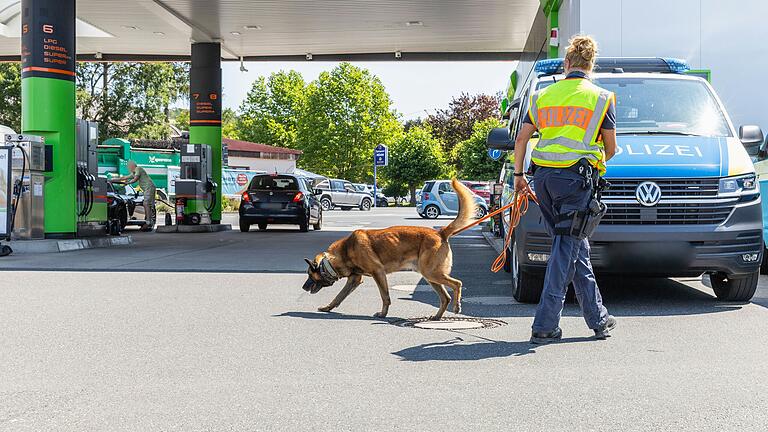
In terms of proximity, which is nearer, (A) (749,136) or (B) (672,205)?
(B) (672,205)

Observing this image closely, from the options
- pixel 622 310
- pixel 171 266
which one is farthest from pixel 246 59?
pixel 622 310

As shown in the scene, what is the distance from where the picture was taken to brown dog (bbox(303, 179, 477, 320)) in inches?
279

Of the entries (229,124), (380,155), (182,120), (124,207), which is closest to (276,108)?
(182,120)

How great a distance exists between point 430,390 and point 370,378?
0.44 m

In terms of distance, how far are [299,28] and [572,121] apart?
789 inches

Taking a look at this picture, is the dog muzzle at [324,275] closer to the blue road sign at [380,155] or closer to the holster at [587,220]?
the holster at [587,220]

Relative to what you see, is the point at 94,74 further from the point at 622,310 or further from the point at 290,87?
the point at 622,310

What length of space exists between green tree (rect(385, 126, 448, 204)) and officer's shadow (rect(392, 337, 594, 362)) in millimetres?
62586

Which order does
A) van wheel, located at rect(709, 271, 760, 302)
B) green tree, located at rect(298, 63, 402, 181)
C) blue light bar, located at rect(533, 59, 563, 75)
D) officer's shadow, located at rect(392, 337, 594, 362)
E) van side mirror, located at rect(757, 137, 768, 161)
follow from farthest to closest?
green tree, located at rect(298, 63, 402, 181), van side mirror, located at rect(757, 137, 768, 161), blue light bar, located at rect(533, 59, 563, 75), van wheel, located at rect(709, 271, 760, 302), officer's shadow, located at rect(392, 337, 594, 362)

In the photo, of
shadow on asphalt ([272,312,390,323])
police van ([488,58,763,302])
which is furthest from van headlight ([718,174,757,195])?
shadow on asphalt ([272,312,390,323])

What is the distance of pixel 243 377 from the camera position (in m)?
4.97

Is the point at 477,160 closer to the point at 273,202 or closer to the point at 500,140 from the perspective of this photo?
the point at 273,202

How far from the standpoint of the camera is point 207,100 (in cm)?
2547

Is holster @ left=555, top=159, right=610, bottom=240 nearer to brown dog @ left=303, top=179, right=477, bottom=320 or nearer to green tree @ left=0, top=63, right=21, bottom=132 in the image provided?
brown dog @ left=303, top=179, right=477, bottom=320
